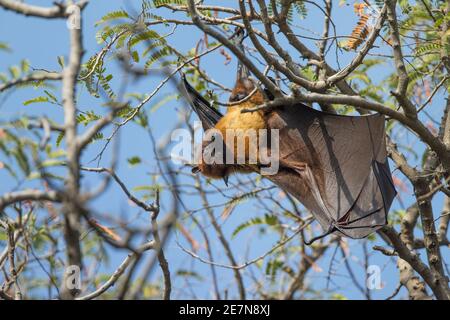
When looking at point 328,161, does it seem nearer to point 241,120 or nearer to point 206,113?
point 241,120

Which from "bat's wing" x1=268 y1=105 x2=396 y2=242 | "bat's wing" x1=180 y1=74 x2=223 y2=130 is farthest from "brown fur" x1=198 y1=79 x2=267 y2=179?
"bat's wing" x1=180 y1=74 x2=223 y2=130

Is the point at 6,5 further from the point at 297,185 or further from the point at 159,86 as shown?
the point at 297,185

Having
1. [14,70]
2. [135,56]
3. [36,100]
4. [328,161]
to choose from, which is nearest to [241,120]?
[328,161]

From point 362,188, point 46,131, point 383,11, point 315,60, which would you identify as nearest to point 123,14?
point 315,60

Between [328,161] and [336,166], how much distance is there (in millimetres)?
114

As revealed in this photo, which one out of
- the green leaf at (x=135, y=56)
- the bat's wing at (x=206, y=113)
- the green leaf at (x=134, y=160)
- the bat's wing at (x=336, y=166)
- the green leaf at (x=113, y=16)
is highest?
the green leaf at (x=113, y=16)

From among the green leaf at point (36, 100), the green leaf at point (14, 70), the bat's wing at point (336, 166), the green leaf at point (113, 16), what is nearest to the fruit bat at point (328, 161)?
the bat's wing at point (336, 166)

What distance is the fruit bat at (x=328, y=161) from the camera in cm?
748

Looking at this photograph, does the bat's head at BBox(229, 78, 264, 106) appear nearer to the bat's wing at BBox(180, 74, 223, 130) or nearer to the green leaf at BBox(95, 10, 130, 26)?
the bat's wing at BBox(180, 74, 223, 130)

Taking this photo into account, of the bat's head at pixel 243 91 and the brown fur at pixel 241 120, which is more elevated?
the bat's head at pixel 243 91

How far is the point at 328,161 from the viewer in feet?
26.2

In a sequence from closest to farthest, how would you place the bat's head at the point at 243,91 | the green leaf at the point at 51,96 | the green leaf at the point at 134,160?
1. the green leaf at the point at 51,96
2. the bat's head at the point at 243,91
3. the green leaf at the point at 134,160

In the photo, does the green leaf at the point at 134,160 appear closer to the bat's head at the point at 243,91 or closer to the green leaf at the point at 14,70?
the bat's head at the point at 243,91

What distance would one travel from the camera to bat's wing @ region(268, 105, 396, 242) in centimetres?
747
